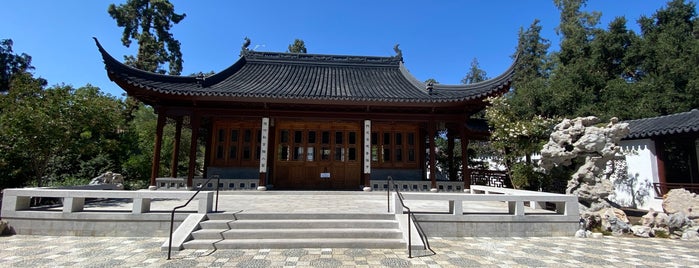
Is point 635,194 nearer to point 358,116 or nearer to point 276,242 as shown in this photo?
point 358,116

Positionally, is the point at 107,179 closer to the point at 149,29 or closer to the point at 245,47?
the point at 245,47

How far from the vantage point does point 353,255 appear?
16.3ft

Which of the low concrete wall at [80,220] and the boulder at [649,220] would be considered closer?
the low concrete wall at [80,220]

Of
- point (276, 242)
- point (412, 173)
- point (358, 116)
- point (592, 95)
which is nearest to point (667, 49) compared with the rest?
point (592, 95)

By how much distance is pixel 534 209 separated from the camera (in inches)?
303

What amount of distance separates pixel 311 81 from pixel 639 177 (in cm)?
1233

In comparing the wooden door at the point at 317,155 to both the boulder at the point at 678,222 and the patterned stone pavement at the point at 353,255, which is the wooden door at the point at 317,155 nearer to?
the patterned stone pavement at the point at 353,255

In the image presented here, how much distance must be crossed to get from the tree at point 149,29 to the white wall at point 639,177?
28.7 meters

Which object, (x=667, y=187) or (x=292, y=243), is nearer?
(x=292, y=243)

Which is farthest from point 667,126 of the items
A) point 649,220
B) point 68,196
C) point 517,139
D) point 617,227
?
point 68,196

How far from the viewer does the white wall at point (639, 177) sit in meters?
10.6

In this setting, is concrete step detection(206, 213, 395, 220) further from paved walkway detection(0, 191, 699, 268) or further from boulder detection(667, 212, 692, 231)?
boulder detection(667, 212, 692, 231)

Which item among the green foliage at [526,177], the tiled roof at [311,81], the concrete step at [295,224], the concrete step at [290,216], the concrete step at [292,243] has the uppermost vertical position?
the tiled roof at [311,81]

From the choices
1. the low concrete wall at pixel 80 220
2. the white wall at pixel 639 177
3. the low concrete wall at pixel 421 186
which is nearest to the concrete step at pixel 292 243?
the low concrete wall at pixel 80 220
